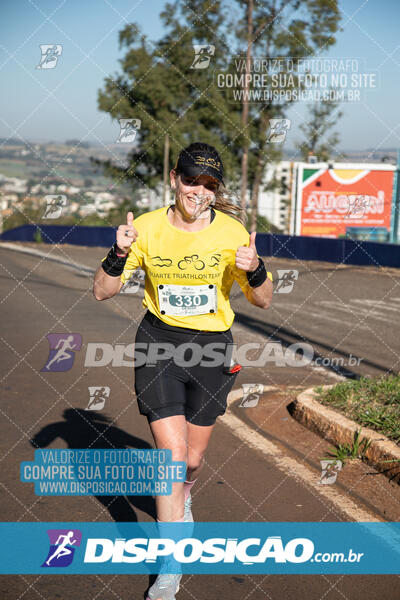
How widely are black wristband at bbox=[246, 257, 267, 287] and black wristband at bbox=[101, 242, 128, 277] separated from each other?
2.16ft

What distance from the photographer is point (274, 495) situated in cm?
489

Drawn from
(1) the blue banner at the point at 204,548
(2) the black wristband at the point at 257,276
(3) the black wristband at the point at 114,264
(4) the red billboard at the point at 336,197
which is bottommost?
(4) the red billboard at the point at 336,197

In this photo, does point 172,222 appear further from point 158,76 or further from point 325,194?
point 158,76

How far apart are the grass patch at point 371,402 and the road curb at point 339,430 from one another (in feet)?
0.26

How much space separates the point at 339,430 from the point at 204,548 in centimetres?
208

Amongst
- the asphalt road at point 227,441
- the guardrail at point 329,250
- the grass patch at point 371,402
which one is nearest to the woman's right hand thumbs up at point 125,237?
the asphalt road at point 227,441

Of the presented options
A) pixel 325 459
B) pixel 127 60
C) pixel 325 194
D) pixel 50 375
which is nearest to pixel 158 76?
pixel 127 60

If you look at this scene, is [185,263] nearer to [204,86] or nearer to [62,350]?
[62,350]

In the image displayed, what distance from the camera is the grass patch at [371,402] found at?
5.71 m

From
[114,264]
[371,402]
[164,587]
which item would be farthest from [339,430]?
[114,264]

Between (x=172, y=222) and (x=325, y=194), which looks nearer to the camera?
(x=172, y=222)

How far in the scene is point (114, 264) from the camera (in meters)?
3.77

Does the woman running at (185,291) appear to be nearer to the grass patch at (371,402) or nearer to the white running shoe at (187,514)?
the white running shoe at (187,514)

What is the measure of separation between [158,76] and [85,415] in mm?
41661
